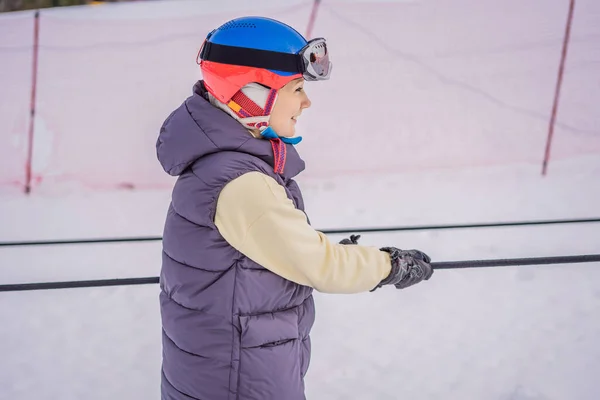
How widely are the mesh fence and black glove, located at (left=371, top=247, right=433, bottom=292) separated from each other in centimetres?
186

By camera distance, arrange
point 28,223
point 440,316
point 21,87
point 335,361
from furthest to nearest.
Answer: point 21,87 → point 28,223 → point 440,316 → point 335,361

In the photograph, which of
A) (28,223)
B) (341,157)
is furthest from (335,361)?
(28,223)

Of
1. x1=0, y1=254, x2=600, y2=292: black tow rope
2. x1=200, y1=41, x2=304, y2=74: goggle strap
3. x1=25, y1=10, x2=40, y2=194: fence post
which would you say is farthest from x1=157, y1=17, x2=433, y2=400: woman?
x1=25, y1=10, x2=40, y2=194: fence post

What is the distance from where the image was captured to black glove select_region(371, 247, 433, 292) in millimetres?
1226

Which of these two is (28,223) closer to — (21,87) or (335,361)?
(21,87)

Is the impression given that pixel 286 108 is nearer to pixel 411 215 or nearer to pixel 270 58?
pixel 270 58

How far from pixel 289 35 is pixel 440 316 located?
1357 mm

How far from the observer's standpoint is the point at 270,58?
112 cm

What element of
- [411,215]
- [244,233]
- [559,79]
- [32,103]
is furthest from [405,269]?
[32,103]

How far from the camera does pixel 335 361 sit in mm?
2033

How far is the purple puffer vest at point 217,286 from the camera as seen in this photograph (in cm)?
108

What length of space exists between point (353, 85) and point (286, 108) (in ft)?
7.67

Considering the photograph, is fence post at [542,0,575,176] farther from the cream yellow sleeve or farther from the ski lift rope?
the cream yellow sleeve

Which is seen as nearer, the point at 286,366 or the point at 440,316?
the point at 286,366
